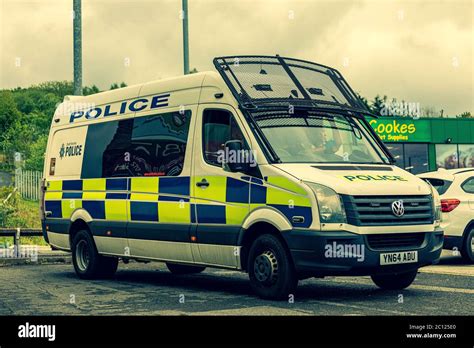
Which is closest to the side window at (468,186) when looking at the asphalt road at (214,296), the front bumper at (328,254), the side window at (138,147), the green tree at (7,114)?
the asphalt road at (214,296)

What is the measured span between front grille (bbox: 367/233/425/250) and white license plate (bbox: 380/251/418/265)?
71 millimetres

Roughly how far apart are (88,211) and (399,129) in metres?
30.9

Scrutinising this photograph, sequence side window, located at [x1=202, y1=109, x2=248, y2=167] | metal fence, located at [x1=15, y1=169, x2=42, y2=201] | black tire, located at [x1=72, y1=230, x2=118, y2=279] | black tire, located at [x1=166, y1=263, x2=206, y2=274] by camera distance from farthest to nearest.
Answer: metal fence, located at [x1=15, y1=169, x2=42, y2=201]
black tire, located at [x1=166, y1=263, x2=206, y2=274]
black tire, located at [x1=72, y1=230, x2=118, y2=279]
side window, located at [x1=202, y1=109, x2=248, y2=167]

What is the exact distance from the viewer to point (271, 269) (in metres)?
9.14

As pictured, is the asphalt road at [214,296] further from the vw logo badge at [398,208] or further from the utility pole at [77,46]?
the utility pole at [77,46]

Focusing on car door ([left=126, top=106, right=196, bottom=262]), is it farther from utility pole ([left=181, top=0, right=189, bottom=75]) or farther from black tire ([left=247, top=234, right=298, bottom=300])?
utility pole ([left=181, top=0, right=189, bottom=75])

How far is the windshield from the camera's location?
9.57m

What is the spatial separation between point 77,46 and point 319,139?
930 centimetres

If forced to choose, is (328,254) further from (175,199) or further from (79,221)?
(79,221)

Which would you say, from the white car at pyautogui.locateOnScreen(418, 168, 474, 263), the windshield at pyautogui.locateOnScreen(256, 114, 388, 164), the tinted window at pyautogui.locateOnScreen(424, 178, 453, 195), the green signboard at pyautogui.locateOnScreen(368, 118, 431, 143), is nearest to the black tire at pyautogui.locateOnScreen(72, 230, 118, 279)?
the windshield at pyautogui.locateOnScreen(256, 114, 388, 164)

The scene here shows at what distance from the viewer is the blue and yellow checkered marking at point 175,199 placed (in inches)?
356

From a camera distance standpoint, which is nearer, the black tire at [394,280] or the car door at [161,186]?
the black tire at [394,280]

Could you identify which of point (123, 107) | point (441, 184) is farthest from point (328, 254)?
point (441, 184)

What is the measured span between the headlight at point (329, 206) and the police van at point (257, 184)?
1 centimetres
